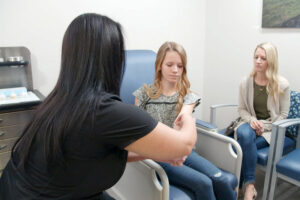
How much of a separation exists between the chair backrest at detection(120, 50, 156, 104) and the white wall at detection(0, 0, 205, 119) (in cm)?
44

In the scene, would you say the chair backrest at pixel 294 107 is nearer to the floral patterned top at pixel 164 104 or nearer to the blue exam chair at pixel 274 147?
the blue exam chair at pixel 274 147

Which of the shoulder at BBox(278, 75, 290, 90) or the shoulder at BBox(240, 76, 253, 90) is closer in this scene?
the shoulder at BBox(278, 75, 290, 90)

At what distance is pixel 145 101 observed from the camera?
5.62 ft

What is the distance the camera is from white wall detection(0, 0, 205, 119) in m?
1.93

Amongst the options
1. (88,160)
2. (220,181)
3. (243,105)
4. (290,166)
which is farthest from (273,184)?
(88,160)

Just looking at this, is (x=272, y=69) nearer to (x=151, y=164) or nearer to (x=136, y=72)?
(x=136, y=72)

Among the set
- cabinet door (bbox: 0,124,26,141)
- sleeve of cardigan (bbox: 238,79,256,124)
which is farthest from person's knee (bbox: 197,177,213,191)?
cabinet door (bbox: 0,124,26,141)

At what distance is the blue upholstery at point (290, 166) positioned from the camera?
154 centimetres

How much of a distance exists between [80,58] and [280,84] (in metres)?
1.66

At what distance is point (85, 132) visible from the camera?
29.8 inches

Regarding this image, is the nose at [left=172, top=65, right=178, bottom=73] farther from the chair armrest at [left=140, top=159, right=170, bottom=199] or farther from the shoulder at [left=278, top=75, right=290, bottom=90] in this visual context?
the shoulder at [left=278, top=75, right=290, bottom=90]

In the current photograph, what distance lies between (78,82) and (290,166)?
4.61 ft

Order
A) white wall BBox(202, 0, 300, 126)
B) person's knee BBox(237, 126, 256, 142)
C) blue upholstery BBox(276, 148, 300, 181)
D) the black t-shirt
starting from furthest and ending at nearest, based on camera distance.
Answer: white wall BBox(202, 0, 300, 126) → person's knee BBox(237, 126, 256, 142) → blue upholstery BBox(276, 148, 300, 181) → the black t-shirt

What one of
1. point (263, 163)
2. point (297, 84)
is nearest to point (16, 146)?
point (263, 163)
